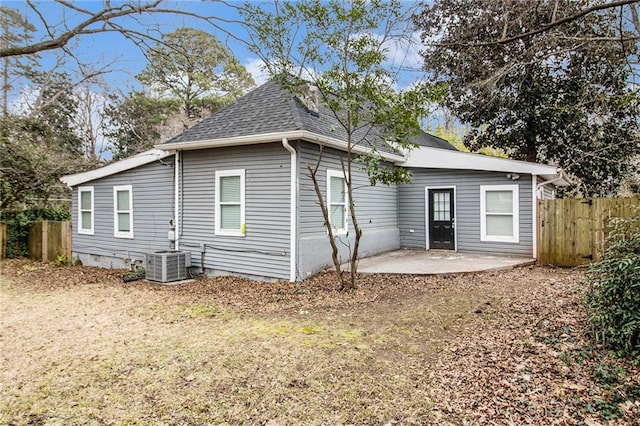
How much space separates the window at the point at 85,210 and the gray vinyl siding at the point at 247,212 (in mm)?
4309

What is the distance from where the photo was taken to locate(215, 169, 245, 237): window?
884 cm

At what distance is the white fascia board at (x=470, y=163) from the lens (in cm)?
961

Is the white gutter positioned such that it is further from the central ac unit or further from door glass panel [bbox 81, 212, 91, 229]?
door glass panel [bbox 81, 212, 91, 229]

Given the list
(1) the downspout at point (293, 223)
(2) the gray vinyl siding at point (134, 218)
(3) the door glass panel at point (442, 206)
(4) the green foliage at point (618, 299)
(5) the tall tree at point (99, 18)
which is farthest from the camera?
(3) the door glass panel at point (442, 206)

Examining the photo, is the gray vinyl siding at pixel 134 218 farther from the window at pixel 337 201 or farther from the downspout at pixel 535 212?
the downspout at pixel 535 212

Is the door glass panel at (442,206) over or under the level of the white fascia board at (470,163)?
under

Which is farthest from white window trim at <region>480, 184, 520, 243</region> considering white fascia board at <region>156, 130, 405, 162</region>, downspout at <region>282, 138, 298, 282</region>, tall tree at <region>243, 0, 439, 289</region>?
downspout at <region>282, 138, 298, 282</region>

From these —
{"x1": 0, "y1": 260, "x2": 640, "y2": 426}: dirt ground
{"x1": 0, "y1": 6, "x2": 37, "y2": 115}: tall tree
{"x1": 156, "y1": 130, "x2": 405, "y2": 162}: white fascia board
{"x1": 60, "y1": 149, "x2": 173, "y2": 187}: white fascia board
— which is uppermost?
{"x1": 0, "y1": 6, "x2": 37, "y2": 115}: tall tree

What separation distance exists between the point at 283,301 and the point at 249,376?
2.96 m

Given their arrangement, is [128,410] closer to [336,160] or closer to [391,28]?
[391,28]

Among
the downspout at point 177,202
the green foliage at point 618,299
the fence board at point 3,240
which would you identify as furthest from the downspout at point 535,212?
the fence board at point 3,240

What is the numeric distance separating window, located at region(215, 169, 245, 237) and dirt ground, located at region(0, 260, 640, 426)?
7.36 ft

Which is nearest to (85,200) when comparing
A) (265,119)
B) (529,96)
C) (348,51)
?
(265,119)

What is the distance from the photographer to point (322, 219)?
8883mm
